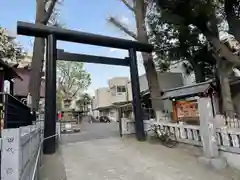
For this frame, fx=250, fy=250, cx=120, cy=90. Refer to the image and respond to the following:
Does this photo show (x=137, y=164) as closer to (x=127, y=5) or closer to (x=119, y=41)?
(x=119, y=41)

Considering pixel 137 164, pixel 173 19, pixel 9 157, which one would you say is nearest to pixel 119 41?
pixel 173 19

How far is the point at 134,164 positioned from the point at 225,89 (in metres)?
7.24

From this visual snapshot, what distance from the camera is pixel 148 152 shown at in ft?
26.5

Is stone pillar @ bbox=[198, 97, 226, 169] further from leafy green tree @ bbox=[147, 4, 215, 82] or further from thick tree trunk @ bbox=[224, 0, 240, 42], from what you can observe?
leafy green tree @ bbox=[147, 4, 215, 82]

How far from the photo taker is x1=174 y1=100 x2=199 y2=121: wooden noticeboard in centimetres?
1390

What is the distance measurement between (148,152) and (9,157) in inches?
247

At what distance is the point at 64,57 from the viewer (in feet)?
32.0

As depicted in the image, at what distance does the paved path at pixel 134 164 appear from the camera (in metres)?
5.77

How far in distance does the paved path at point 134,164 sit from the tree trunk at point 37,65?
10.9 feet

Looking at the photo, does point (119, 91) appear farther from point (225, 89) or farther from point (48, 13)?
point (225, 89)

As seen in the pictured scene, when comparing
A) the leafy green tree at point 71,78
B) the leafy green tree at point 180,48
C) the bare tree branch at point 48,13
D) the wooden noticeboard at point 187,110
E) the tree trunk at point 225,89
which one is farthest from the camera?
the leafy green tree at point 71,78

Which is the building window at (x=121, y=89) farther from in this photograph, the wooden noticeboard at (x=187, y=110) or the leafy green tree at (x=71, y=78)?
the wooden noticeboard at (x=187, y=110)

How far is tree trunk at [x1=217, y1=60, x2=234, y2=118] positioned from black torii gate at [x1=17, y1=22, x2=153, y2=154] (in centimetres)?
380

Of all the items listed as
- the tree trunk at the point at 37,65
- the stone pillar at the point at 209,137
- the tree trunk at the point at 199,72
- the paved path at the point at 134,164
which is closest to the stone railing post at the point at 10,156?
the paved path at the point at 134,164
